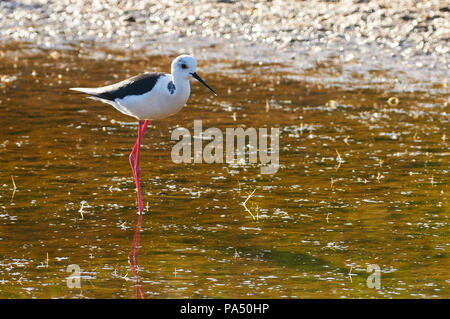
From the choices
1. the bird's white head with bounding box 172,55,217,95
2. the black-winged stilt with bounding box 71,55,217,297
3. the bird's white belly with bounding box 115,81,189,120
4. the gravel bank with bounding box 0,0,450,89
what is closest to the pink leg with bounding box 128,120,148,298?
the black-winged stilt with bounding box 71,55,217,297

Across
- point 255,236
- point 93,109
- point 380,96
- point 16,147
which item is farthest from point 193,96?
point 255,236

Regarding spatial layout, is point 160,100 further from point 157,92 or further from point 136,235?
point 136,235

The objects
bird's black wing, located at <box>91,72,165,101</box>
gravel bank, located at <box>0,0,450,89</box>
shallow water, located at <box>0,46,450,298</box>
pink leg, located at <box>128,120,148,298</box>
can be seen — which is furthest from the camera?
gravel bank, located at <box>0,0,450,89</box>

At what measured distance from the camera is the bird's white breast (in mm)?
8555

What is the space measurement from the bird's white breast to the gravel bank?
5.95m

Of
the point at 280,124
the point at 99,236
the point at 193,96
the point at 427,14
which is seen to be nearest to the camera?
the point at 99,236

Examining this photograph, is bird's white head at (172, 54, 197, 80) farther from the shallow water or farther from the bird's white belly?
the shallow water

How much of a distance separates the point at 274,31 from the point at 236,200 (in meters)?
8.61

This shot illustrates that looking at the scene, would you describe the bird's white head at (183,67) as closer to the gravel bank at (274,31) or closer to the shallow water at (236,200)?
the shallow water at (236,200)

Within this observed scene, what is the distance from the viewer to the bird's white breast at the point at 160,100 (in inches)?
337

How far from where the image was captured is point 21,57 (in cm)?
1605

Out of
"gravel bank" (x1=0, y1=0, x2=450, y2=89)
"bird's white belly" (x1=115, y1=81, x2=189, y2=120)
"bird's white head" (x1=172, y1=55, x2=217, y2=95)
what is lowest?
"bird's white belly" (x1=115, y1=81, x2=189, y2=120)
